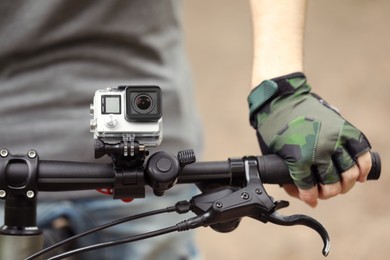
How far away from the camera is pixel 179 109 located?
1.79 meters

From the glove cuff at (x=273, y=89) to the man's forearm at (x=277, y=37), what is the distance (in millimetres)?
24

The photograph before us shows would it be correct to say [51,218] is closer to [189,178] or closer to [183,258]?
[183,258]

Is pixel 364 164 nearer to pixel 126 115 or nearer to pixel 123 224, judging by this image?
pixel 126 115

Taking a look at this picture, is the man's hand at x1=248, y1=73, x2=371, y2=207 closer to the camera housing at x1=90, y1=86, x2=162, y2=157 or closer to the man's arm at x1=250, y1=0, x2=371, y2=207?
the man's arm at x1=250, y1=0, x2=371, y2=207

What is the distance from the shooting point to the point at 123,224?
1.73 metres

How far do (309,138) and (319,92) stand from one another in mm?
3563

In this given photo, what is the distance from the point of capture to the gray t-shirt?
165 centimetres

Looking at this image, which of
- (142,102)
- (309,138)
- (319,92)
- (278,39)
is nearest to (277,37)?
(278,39)

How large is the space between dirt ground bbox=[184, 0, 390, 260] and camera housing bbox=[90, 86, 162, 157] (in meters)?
2.86

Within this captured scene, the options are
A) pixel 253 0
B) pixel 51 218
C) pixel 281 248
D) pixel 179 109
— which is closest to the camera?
pixel 253 0

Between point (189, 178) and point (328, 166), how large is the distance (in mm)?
192

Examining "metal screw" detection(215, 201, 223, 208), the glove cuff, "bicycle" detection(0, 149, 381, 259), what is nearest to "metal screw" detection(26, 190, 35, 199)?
"bicycle" detection(0, 149, 381, 259)

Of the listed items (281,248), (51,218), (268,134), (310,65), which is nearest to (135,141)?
(268,134)

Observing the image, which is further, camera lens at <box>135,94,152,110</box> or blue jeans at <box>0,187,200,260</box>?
blue jeans at <box>0,187,200,260</box>
